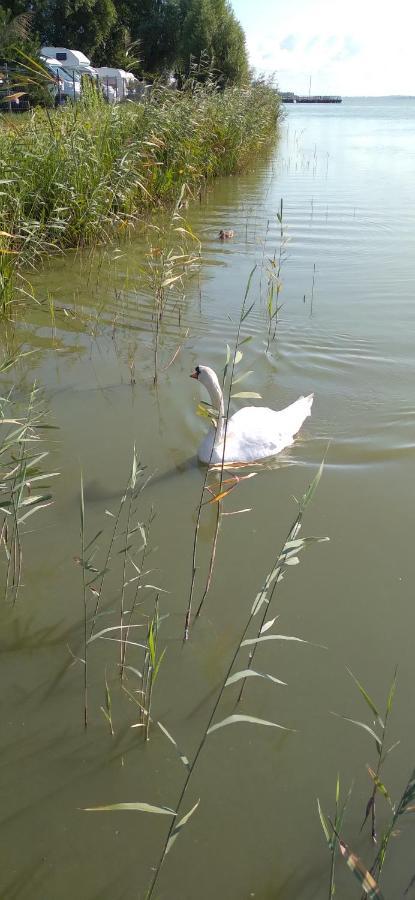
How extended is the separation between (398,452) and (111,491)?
1847 mm

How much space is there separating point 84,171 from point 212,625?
6.40 metres

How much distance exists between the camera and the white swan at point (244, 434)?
4.51 metres

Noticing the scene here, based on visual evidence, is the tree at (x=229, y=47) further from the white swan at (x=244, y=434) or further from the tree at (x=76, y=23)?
the white swan at (x=244, y=434)

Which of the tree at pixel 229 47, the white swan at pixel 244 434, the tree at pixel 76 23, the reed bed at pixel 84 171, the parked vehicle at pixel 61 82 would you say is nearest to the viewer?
the white swan at pixel 244 434

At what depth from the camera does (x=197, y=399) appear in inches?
217

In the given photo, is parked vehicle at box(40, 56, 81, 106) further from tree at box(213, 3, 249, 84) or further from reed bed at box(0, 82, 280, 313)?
tree at box(213, 3, 249, 84)

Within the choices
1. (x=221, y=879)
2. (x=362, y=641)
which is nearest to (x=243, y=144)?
(x=362, y=641)

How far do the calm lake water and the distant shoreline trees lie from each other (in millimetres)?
34675

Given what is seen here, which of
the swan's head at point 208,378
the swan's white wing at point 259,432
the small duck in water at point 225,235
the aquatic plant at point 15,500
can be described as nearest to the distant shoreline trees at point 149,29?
the small duck in water at point 225,235

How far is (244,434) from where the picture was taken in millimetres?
4629

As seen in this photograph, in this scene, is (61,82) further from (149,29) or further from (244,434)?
(149,29)

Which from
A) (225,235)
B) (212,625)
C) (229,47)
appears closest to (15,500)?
(212,625)

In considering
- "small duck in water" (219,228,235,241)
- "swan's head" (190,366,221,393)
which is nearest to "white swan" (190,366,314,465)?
"swan's head" (190,366,221,393)

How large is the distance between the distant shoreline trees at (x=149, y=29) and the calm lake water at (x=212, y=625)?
34.7 m
